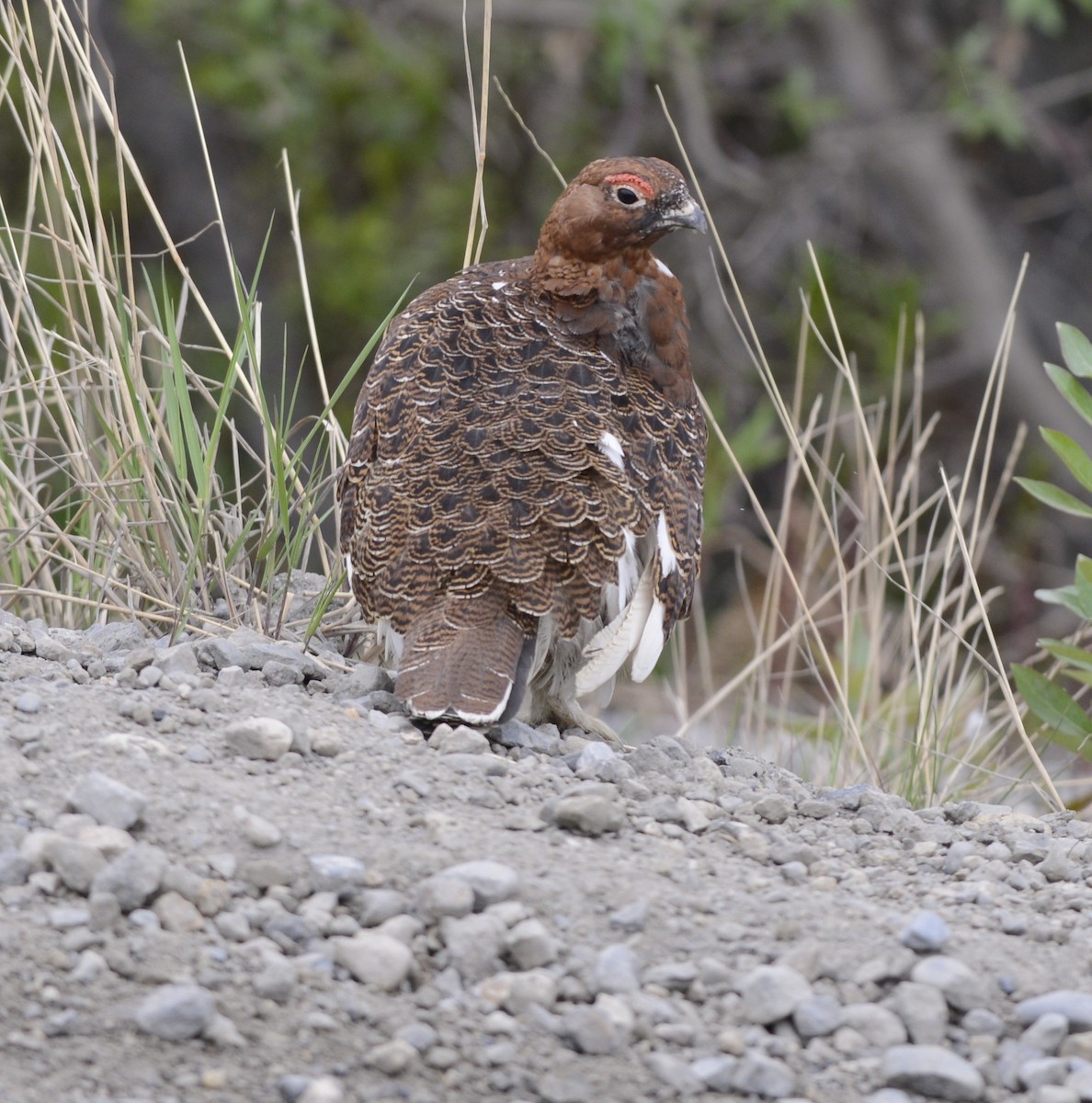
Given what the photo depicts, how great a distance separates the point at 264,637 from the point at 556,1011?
4.08 ft

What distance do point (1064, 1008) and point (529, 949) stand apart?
0.70 metres

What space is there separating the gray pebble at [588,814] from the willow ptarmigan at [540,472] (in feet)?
1.40

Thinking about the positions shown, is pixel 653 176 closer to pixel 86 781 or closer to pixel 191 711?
pixel 191 711

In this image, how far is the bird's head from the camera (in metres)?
3.63

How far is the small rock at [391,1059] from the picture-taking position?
2.01m

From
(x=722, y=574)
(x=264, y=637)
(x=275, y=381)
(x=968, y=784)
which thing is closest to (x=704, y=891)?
(x=264, y=637)

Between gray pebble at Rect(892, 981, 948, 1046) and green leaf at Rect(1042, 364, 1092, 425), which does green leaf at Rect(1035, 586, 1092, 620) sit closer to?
green leaf at Rect(1042, 364, 1092, 425)

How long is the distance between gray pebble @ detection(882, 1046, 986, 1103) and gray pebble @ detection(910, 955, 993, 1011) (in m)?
0.13

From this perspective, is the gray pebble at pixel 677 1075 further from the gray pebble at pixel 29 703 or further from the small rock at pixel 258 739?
the gray pebble at pixel 29 703

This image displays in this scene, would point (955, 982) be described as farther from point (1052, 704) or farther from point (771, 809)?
point (1052, 704)

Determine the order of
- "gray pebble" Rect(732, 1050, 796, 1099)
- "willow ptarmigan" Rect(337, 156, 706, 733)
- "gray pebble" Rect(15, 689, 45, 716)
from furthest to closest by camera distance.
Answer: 1. "willow ptarmigan" Rect(337, 156, 706, 733)
2. "gray pebble" Rect(15, 689, 45, 716)
3. "gray pebble" Rect(732, 1050, 796, 1099)

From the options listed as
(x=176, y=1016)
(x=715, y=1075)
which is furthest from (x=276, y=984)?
(x=715, y=1075)

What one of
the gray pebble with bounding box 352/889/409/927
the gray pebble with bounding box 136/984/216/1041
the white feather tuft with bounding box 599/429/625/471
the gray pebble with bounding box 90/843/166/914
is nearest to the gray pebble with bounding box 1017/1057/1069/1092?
the gray pebble with bounding box 352/889/409/927

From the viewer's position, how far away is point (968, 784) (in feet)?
12.7
